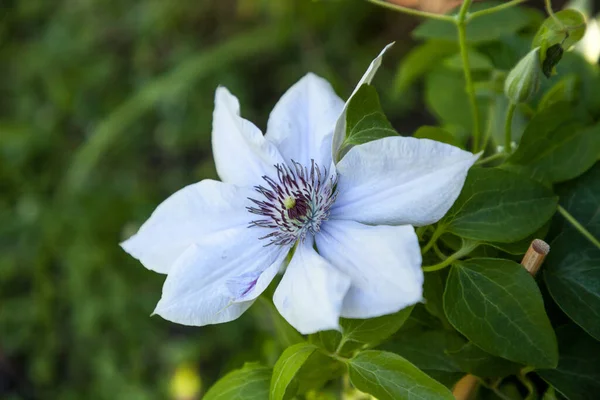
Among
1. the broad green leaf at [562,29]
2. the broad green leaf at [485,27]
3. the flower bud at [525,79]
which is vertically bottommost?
the flower bud at [525,79]

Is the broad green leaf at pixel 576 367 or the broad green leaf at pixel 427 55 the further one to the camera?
the broad green leaf at pixel 427 55

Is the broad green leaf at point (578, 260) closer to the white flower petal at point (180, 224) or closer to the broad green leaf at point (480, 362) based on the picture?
the broad green leaf at point (480, 362)

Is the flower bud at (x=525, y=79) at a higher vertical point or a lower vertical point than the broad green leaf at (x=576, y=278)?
higher

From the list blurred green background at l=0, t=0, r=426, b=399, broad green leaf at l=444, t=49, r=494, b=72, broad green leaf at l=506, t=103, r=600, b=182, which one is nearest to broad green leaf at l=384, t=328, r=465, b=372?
broad green leaf at l=506, t=103, r=600, b=182

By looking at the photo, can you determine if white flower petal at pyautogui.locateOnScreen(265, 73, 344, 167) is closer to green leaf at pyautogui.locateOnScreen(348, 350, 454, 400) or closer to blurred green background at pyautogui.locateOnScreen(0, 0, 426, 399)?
green leaf at pyautogui.locateOnScreen(348, 350, 454, 400)

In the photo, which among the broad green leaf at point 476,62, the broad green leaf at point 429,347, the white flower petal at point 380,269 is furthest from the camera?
the broad green leaf at point 476,62

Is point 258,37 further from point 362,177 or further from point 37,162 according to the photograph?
point 362,177

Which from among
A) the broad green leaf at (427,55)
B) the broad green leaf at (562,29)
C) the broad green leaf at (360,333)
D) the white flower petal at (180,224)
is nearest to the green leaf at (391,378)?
the broad green leaf at (360,333)

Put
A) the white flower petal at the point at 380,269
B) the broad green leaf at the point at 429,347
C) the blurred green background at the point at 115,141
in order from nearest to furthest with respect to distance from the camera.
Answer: the white flower petal at the point at 380,269 → the broad green leaf at the point at 429,347 → the blurred green background at the point at 115,141
